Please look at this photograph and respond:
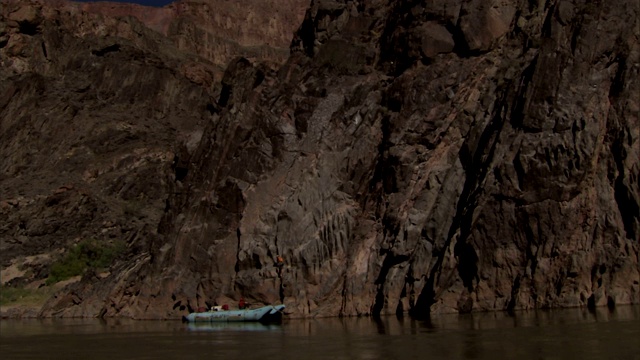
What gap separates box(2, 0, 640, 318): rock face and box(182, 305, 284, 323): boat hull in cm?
238

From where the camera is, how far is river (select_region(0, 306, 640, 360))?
25812mm

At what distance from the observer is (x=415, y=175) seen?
5569 cm

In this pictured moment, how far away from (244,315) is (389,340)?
2246 centimetres

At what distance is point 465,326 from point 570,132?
16.7 metres

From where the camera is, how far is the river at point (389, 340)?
84.7 feet

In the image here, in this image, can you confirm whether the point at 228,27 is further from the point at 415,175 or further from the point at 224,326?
the point at 224,326

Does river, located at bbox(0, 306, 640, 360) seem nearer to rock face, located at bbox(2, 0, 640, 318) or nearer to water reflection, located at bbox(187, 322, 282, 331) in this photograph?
water reflection, located at bbox(187, 322, 282, 331)

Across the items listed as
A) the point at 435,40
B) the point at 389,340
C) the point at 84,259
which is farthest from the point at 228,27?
the point at 389,340

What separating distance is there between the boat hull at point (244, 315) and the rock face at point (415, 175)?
2384 mm

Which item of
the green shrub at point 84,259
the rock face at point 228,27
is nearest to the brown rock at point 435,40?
the green shrub at point 84,259

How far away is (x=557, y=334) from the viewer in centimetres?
2952

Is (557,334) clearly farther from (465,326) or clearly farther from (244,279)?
(244,279)

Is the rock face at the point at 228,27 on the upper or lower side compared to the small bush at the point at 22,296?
upper

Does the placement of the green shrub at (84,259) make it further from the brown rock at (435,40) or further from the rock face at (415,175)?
the brown rock at (435,40)
